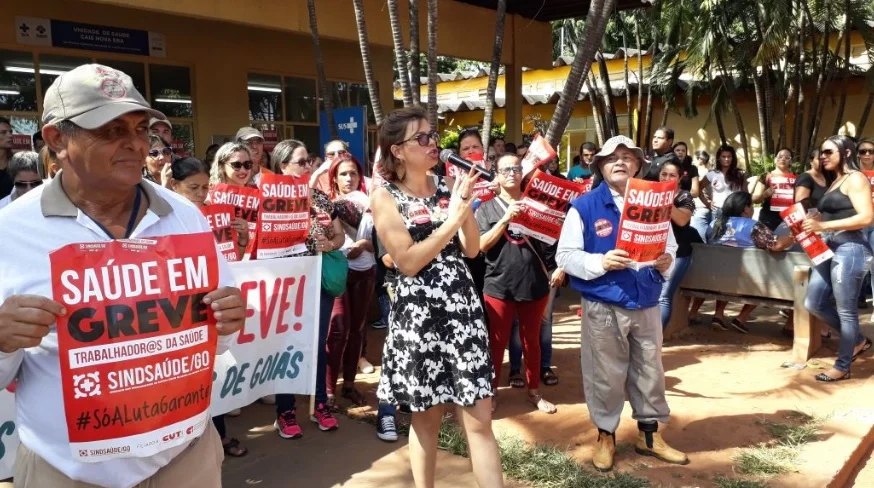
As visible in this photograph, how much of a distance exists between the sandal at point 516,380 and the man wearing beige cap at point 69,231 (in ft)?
13.1

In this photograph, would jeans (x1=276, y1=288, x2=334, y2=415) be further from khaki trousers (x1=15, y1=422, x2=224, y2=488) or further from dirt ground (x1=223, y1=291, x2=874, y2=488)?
khaki trousers (x1=15, y1=422, x2=224, y2=488)

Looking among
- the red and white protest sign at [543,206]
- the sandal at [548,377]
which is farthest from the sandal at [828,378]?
the red and white protest sign at [543,206]

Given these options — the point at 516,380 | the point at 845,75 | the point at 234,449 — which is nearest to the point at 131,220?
the point at 234,449

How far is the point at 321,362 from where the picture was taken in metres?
4.65

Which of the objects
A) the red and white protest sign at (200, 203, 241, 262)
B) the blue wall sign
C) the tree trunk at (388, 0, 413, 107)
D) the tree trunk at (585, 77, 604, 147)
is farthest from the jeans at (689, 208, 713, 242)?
the tree trunk at (585, 77, 604, 147)

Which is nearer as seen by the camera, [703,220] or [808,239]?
[808,239]

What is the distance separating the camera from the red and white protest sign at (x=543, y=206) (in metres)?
4.80

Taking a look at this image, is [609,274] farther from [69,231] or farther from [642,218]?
[69,231]

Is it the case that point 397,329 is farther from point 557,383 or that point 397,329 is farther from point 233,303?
point 557,383

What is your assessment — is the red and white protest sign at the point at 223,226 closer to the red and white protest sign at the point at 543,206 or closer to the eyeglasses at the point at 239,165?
the eyeglasses at the point at 239,165

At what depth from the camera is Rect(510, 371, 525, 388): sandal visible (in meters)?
5.62

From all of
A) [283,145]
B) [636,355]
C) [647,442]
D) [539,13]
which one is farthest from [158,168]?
[539,13]

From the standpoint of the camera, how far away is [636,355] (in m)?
4.06

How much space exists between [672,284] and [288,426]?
4.08 m
